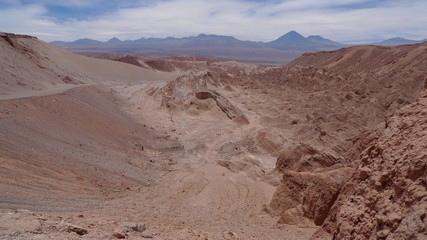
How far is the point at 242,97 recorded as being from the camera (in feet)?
118

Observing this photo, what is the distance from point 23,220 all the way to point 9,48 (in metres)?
32.7

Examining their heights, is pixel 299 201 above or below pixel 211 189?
above

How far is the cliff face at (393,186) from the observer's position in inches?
150

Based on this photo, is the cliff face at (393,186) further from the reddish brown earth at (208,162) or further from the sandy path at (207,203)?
the sandy path at (207,203)

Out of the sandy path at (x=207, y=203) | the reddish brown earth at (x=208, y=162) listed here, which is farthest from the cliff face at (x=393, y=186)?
the sandy path at (x=207, y=203)

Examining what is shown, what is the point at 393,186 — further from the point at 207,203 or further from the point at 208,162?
the point at 208,162

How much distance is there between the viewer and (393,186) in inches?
170

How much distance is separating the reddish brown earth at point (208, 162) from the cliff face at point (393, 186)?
2cm

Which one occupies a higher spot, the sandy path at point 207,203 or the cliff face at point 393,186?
the cliff face at point 393,186

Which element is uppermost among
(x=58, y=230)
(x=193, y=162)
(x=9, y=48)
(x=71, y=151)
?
(x=9, y=48)

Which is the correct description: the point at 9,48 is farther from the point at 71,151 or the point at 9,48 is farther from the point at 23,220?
the point at 23,220

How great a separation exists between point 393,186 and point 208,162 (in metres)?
12.5

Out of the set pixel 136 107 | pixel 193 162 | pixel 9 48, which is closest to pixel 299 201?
pixel 193 162

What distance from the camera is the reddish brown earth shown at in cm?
480
